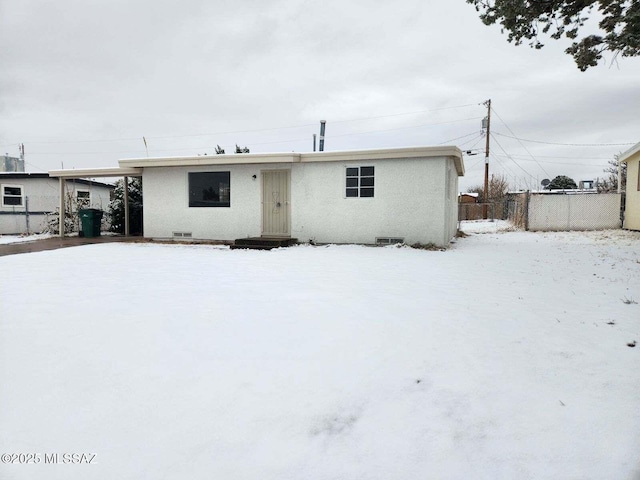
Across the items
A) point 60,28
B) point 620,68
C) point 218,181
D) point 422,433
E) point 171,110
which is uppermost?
point 171,110

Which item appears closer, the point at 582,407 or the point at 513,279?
the point at 582,407

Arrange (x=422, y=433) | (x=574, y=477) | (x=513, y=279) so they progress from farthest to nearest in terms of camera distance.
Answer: (x=513, y=279)
(x=422, y=433)
(x=574, y=477)

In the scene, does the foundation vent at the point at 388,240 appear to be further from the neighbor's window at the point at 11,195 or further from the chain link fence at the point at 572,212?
the neighbor's window at the point at 11,195

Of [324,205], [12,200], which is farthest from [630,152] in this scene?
[12,200]

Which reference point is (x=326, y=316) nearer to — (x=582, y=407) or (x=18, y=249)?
(x=582, y=407)

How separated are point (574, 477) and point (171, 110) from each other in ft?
80.4

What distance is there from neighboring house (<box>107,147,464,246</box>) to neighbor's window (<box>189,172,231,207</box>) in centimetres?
3

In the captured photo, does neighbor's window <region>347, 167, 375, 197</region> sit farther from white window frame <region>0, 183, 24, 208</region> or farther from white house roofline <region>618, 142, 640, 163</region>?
white window frame <region>0, 183, 24, 208</region>

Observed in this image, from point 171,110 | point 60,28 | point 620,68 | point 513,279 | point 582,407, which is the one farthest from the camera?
point 171,110

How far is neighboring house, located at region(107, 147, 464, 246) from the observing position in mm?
10164

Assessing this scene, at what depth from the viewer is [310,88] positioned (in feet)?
66.6

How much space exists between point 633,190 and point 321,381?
17.0 m

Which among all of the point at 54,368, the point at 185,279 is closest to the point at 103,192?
the point at 185,279

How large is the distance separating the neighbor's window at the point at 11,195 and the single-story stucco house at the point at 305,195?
290 inches
